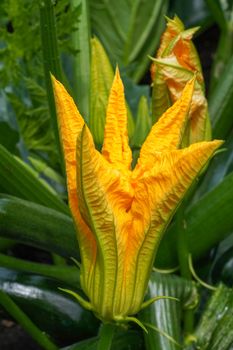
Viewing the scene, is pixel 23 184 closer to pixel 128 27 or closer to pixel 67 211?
pixel 67 211

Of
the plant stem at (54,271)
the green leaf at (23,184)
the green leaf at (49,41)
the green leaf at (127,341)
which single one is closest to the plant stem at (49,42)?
the green leaf at (49,41)

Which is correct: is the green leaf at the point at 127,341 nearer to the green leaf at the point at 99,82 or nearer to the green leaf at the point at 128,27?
the green leaf at the point at 99,82

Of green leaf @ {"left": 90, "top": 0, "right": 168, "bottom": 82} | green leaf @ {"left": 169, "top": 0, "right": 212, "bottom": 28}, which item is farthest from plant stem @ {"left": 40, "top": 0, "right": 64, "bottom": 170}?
green leaf @ {"left": 169, "top": 0, "right": 212, "bottom": 28}

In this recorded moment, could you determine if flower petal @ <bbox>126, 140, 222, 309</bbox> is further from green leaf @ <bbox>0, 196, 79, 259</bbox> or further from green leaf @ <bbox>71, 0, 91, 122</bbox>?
green leaf @ <bbox>71, 0, 91, 122</bbox>

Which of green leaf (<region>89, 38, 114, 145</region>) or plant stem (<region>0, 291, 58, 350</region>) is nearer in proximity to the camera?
plant stem (<region>0, 291, 58, 350</region>)

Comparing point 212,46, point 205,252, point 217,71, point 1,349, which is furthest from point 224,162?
point 212,46

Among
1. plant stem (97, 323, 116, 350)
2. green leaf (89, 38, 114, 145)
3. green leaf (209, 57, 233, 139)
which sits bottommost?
plant stem (97, 323, 116, 350)

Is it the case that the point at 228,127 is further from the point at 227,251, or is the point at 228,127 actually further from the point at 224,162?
the point at 227,251
